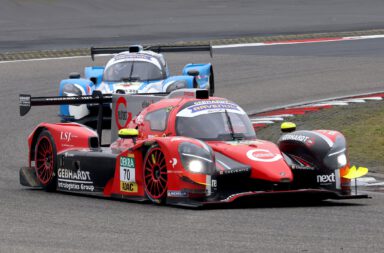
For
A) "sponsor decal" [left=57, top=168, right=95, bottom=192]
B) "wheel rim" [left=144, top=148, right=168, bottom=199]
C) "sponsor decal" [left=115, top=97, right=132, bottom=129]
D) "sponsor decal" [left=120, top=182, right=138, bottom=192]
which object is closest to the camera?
"wheel rim" [left=144, top=148, right=168, bottom=199]

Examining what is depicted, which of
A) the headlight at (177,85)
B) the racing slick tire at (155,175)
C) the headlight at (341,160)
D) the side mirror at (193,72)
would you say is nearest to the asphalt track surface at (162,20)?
the side mirror at (193,72)

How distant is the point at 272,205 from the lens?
11688mm

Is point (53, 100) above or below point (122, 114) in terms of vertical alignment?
above

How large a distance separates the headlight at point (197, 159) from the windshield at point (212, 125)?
75cm

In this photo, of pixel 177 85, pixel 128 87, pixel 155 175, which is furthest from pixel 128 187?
pixel 128 87

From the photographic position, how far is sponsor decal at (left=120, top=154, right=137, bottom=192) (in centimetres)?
1220

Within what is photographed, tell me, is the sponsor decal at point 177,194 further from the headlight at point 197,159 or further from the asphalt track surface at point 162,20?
the asphalt track surface at point 162,20

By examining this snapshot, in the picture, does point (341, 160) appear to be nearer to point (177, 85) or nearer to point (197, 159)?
point (197, 159)

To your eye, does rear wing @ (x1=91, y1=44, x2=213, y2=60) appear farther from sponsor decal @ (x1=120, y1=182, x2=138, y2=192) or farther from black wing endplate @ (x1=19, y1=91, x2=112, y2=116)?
sponsor decal @ (x1=120, y1=182, x2=138, y2=192)

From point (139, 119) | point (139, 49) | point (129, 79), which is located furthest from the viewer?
point (139, 49)

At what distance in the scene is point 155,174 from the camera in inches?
471

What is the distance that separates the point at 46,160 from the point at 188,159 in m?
2.91

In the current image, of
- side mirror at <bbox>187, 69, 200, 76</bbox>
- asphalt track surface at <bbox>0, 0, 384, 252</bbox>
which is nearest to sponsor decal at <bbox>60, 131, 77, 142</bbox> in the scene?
asphalt track surface at <bbox>0, 0, 384, 252</bbox>

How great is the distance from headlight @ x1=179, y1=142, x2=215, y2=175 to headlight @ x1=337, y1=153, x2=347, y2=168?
1557mm
